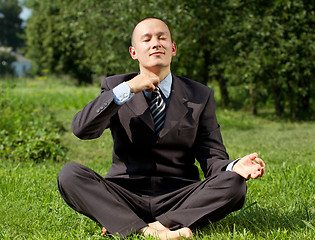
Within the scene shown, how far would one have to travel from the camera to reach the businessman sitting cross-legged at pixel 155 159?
275 cm

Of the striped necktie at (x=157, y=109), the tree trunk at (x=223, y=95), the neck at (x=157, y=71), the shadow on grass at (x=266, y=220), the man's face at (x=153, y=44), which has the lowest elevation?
the tree trunk at (x=223, y=95)

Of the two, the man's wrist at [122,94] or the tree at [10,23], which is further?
the tree at [10,23]

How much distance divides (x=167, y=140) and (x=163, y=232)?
61cm

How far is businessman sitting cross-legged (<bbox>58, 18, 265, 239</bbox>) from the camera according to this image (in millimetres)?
2746

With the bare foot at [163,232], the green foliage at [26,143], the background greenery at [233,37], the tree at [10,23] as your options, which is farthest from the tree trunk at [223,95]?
the tree at [10,23]

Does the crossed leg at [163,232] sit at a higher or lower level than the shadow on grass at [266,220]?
higher

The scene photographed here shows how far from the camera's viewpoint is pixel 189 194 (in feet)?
9.73

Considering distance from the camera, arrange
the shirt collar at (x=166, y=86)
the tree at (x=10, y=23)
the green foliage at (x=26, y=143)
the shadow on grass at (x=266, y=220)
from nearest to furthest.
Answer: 1. the shadow on grass at (x=266, y=220)
2. the shirt collar at (x=166, y=86)
3. the green foliage at (x=26, y=143)
4. the tree at (x=10, y=23)

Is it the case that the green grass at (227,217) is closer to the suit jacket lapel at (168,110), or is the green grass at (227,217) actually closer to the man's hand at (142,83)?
the suit jacket lapel at (168,110)

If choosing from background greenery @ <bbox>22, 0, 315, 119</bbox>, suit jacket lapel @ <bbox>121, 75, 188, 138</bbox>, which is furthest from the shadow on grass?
background greenery @ <bbox>22, 0, 315, 119</bbox>

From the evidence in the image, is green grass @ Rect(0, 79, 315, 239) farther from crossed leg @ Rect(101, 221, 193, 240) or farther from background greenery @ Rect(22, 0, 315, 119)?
background greenery @ Rect(22, 0, 315, 119)

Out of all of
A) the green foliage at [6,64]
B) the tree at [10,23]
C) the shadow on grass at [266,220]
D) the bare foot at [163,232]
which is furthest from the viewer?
the tree at [10,23]

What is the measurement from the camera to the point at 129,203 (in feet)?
9.71

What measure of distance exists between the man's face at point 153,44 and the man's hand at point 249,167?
2.73ft
